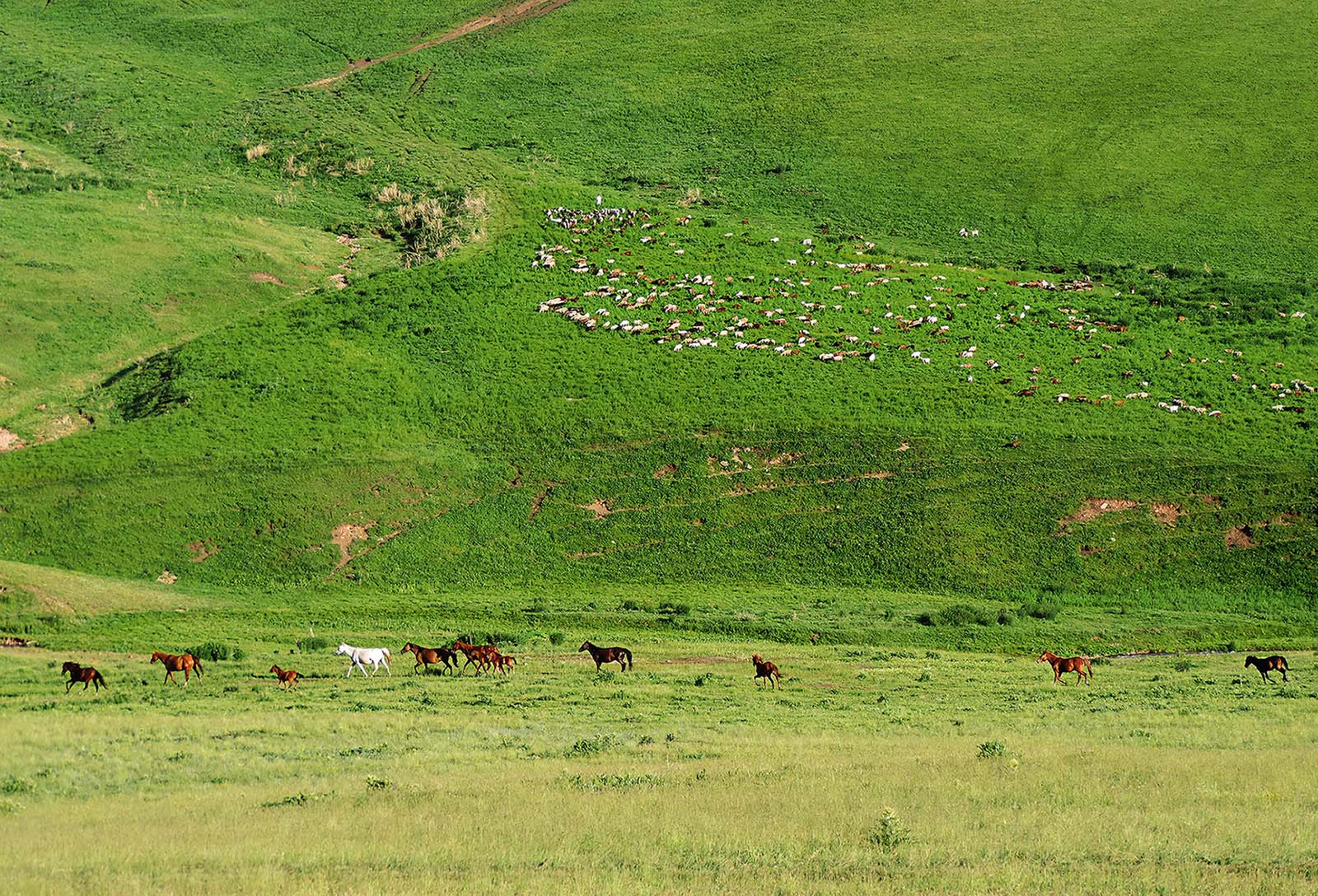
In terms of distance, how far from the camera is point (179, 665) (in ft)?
126

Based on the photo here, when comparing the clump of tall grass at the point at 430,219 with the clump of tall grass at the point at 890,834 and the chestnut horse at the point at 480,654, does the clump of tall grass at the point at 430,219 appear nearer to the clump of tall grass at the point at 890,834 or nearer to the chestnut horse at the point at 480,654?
the chestnut horse at the point at 480,654

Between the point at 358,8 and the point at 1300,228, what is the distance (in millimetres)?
89339

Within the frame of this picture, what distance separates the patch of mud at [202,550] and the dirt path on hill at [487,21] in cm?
7098

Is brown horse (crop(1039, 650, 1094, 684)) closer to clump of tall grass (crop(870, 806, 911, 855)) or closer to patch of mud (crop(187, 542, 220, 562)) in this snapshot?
clump of tall grass (crop(870, 806, 911, 855))

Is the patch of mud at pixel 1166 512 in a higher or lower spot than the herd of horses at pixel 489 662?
higher

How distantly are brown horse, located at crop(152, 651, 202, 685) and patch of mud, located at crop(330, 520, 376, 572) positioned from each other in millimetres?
15603

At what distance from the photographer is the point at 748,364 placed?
6838cm

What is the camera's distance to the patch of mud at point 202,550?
54.1 m

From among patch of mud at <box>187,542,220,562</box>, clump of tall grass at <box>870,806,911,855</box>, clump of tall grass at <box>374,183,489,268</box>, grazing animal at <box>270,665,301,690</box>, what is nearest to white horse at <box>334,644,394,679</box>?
grazing animal at <box>270,665,301,690</box>

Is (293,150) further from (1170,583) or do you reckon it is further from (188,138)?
(1170,583)

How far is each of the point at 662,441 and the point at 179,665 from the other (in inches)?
1151

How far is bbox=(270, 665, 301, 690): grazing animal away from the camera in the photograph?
37500 millimetres

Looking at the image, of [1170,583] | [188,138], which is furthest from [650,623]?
[188,138]

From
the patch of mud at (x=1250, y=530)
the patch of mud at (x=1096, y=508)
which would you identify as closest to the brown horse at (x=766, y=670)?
the patch of mud at (x=1096, y=508)
